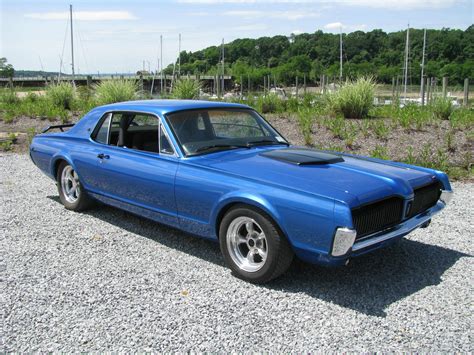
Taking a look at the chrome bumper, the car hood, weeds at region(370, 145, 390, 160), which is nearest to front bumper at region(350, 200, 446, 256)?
the chrome bumper

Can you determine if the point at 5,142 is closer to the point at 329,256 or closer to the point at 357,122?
the point at 357,122

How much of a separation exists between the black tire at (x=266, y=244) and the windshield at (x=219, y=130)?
859 millimetres

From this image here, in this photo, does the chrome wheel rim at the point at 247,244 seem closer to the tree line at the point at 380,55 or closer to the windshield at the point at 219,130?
the windshield at the point at 219,130

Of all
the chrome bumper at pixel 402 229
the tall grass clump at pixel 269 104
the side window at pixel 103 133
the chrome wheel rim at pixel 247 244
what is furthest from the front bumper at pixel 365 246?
the tall grass clump at pixel 269 104

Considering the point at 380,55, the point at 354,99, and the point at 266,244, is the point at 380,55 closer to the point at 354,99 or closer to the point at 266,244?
the point at 354,99

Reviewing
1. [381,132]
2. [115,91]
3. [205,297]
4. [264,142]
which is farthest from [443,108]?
[115,91]

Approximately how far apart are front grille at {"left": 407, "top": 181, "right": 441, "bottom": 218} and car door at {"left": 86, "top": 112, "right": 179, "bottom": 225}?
208 cm

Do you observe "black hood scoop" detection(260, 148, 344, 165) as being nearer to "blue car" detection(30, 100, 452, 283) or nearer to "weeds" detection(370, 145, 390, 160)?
"blue car" detection(30, 100, 452, 283)

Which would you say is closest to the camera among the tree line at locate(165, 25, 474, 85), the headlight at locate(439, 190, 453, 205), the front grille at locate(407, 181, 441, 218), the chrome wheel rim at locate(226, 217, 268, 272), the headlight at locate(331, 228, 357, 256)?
the headlight at locate(331, 228, 357, 256)

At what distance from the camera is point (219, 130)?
16.5ft

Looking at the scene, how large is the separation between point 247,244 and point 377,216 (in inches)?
40.9

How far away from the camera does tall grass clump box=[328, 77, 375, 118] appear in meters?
11.4

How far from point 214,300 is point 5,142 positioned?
9638mm

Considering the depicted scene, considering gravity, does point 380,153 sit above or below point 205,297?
above
